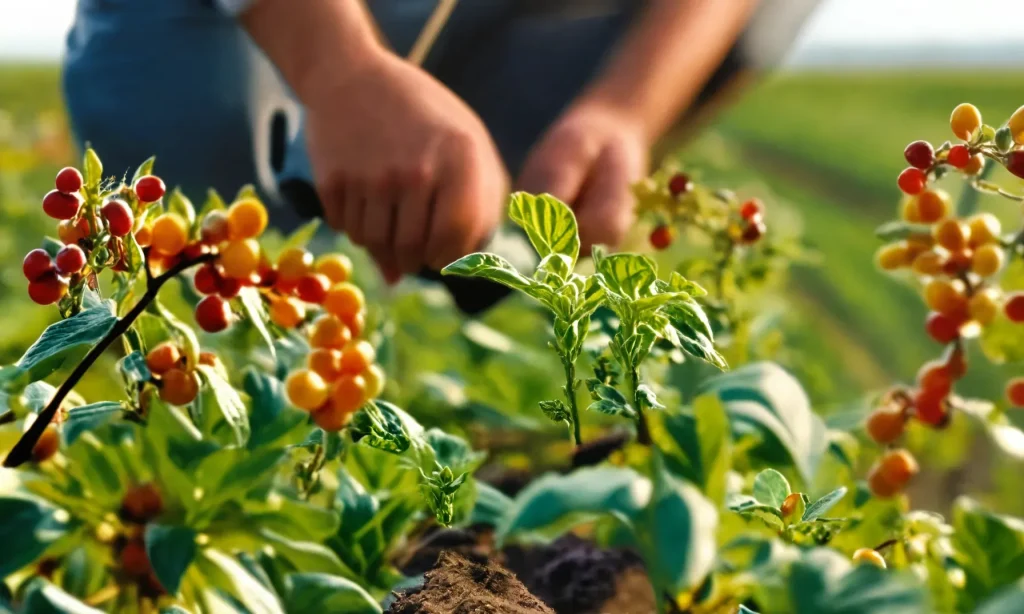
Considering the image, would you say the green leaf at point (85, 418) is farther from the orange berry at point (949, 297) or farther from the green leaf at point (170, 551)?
the orange berry at point (949, 297)

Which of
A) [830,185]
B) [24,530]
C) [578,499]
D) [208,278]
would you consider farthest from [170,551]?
[830,185]

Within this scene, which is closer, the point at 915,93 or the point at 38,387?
the point at 38,387

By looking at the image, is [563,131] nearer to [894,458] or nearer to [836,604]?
[894,458]

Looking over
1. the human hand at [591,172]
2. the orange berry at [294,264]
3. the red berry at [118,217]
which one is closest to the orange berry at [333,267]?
the orange berry at [294,264]

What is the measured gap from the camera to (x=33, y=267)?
0.52 metres

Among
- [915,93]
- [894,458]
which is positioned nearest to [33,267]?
[894,458]

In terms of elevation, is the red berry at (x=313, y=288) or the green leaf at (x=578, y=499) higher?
the green leaf at (x=578, y=499)

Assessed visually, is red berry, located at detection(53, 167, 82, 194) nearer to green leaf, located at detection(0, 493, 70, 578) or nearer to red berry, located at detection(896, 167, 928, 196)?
green leaf, located at detection(0, 493, 70, 578)

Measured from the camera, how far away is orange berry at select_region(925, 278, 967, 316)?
548 millimetres

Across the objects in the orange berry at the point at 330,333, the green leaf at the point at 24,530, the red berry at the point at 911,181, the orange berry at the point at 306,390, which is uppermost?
the red berry at the point at 911,181

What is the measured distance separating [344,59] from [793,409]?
563 millimetres

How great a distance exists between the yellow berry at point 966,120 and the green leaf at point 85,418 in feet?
1.70

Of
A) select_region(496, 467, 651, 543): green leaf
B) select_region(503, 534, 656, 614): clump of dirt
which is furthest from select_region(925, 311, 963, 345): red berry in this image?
select_region(503, 534, 656, 614): clump of dirt

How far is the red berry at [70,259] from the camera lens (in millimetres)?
506
